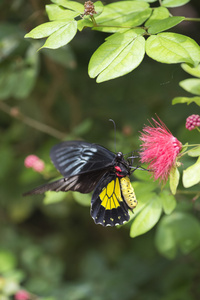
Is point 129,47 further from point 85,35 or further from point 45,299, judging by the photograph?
point 85,35

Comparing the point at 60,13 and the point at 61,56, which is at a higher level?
the point at 60,13

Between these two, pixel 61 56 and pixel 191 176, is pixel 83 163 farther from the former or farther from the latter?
pixel 61 56

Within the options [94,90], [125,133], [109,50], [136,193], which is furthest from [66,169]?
[94,90]

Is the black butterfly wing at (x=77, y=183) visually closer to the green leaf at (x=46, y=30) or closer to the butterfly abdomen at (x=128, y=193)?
the butterfly abdomen at (x=128, y=193)

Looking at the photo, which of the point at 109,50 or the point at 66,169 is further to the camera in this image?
the point at 66,169

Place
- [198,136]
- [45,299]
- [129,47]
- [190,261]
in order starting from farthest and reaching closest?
[190,261] < [45,299] < [198,136] < [129,47]

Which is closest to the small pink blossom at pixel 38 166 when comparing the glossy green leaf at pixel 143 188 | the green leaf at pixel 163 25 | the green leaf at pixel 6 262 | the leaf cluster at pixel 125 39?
the glossy green leaf at pixel 143 188

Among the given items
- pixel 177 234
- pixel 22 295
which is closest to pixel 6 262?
pixel 22 295
